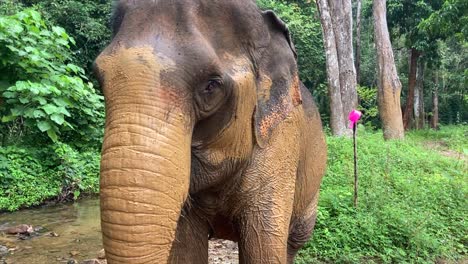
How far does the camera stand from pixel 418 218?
5.36 metres

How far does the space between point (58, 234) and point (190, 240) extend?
393 centimetres

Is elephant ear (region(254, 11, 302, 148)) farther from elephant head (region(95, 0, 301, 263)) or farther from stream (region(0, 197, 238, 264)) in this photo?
stream (region(0, 197, 238, 264))

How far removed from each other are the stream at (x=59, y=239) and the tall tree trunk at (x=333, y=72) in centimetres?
663

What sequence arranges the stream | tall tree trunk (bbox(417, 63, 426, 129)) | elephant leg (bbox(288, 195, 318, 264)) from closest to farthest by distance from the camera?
elephant leg (bbox(288, 195, 318, 264)), the stream, tall tree trunk (bbox(417, 63, 426, 129))

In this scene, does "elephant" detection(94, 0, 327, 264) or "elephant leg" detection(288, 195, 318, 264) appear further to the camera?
"elephant leg" detection(288, 195, 318, 264)

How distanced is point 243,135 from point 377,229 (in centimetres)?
338

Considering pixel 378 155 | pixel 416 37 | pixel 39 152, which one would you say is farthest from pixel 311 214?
pixel 416 37

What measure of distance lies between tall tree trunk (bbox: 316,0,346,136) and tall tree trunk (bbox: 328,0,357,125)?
0.53 feet

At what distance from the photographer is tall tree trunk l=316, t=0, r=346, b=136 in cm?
1229

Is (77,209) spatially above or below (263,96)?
below

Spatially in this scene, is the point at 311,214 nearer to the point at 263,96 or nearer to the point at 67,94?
the point at 263,96

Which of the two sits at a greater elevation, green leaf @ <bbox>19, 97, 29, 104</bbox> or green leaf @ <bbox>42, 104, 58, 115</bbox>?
green leaf @ <bbox>19, 97, 29, 104</bbox>

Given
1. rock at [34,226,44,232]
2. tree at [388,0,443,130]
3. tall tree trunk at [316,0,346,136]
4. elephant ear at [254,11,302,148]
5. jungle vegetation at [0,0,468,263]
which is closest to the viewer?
elephant ear at [254,11,302,148]

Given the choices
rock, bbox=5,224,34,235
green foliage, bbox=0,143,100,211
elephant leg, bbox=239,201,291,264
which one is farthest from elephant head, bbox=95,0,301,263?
Result: green foliage, bbox=0,143,100,211
